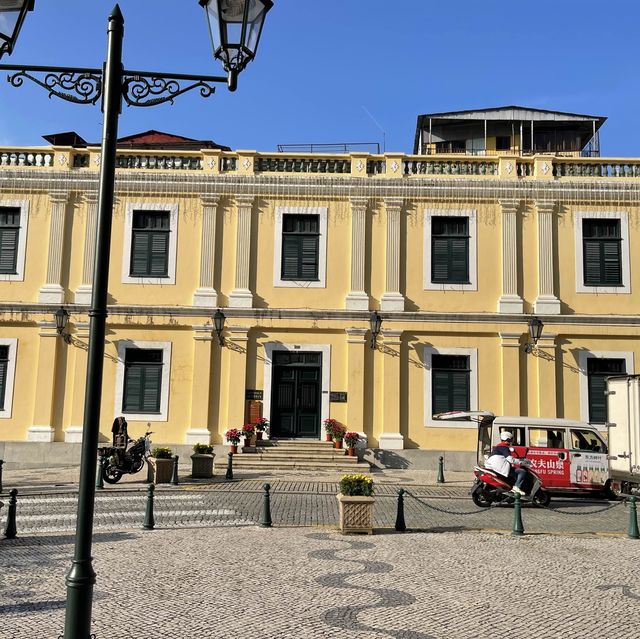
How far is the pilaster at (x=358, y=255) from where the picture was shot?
23125mm

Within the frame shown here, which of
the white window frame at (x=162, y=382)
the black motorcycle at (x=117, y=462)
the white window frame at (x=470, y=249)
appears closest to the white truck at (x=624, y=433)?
the white window frame at (x=470, y=249)

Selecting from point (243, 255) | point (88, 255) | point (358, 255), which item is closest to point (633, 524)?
point (358, 255)

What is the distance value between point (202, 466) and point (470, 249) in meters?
11.1

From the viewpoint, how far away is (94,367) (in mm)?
5340

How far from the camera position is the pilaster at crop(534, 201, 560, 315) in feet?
75.5

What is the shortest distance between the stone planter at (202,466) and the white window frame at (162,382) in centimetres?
417

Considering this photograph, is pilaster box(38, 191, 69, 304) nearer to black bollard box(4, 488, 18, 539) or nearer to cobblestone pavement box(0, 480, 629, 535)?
cobblestone pavement box(0, 480, 629, 535)

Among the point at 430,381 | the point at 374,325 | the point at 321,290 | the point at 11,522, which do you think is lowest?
the point at 11,522

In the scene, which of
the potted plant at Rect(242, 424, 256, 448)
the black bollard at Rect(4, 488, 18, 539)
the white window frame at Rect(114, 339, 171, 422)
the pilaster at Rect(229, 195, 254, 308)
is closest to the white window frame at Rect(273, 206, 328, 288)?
the pilaster at Rect(229, 195, 254, 308)

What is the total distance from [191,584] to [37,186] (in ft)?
61.8

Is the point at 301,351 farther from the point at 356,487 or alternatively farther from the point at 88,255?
the point at 356,487

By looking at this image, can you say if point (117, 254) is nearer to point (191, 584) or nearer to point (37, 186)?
point (37, 186)

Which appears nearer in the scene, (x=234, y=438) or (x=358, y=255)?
(x=234, y=438)

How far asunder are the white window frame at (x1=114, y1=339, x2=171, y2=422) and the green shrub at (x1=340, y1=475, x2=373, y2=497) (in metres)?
12.0
